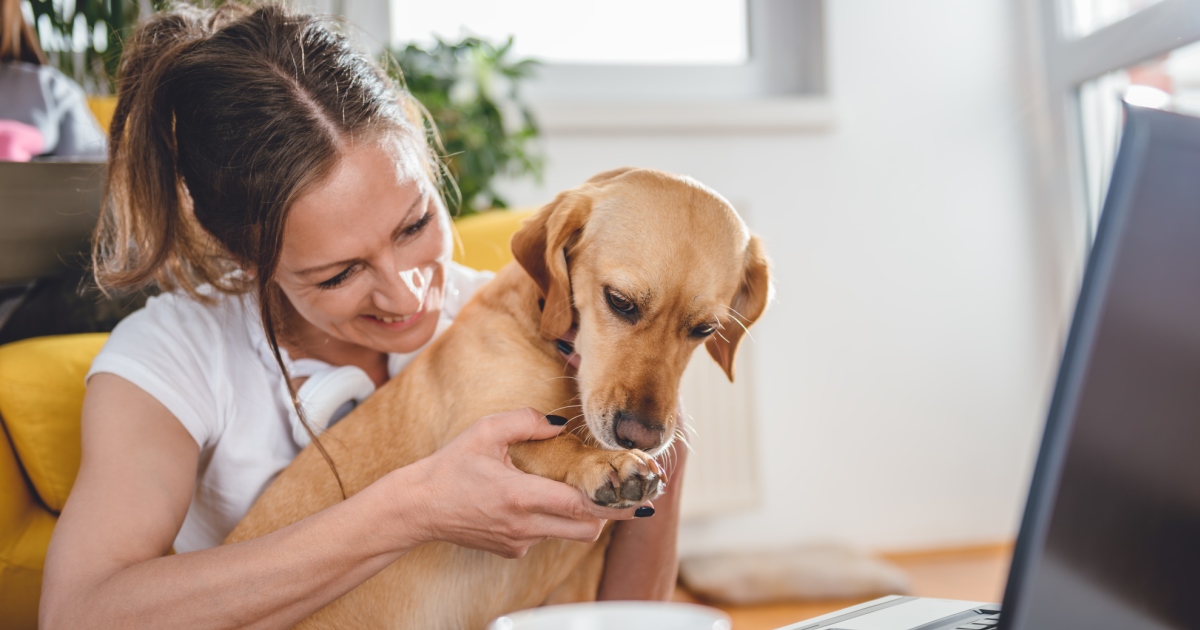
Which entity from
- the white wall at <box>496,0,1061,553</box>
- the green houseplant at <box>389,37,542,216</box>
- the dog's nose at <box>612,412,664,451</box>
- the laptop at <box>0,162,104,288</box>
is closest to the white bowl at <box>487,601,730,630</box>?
the dog's nose at <box>612,412,664,451</box>

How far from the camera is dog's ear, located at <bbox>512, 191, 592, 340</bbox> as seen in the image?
1.08m

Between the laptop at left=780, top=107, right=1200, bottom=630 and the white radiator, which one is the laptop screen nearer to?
the laptop at left=780, top=107, right=1200, bottom=630

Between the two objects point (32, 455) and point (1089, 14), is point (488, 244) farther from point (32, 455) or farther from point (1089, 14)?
point (1089, 14)

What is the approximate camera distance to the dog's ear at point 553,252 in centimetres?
108

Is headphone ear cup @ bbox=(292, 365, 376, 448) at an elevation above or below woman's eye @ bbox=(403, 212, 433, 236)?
below

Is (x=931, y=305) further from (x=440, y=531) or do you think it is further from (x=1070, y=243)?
(x=440, y=531)

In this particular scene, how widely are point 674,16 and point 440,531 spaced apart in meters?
2.69

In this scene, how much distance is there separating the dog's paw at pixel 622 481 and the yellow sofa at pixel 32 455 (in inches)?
33.2

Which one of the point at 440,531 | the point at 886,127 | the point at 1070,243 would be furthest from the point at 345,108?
the point at 1070,243

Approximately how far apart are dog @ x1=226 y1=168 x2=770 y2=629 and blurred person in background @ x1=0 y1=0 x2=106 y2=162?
103 cm

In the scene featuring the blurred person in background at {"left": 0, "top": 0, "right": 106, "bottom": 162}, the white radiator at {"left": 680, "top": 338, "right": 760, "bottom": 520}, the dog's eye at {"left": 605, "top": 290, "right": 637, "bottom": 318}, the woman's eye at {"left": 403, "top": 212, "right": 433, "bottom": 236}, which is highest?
the blurred person in background at {"left": 0, "top": 0, "right": 106, "bottom": 162}

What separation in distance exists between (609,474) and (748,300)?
487 millimetres

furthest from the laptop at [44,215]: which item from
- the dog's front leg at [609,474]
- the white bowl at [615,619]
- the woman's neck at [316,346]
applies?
the white bowl at [615,619]

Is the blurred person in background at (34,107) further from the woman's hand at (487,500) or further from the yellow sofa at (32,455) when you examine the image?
the woman's hand at (487,500)
